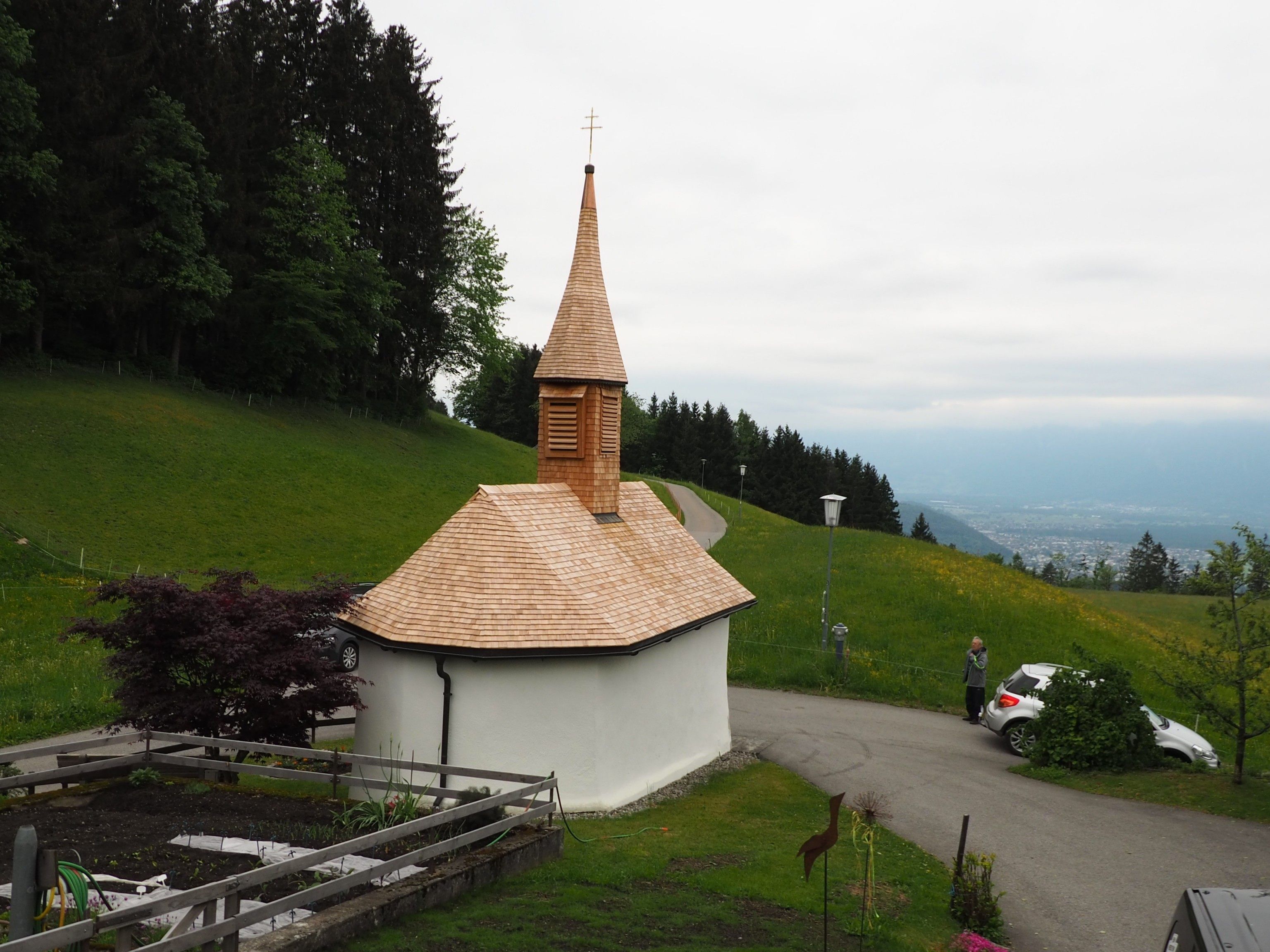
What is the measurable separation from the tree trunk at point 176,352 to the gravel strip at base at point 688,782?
40078mm

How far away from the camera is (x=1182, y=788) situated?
15633 millimetres

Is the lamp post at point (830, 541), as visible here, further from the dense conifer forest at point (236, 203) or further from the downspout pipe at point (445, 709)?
the dense conifer forest at point (236, 203)

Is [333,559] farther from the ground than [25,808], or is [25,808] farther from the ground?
[333,559]

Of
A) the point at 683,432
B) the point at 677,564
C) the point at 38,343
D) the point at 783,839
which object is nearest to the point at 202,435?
the point at 38,343

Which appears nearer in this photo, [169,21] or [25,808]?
[25,808]

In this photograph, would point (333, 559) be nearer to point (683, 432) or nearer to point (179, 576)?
point (179, 576)

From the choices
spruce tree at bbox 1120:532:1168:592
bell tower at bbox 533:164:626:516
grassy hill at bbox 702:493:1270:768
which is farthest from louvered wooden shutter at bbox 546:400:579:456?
spruce tree at bbox 1120:532:1168:592

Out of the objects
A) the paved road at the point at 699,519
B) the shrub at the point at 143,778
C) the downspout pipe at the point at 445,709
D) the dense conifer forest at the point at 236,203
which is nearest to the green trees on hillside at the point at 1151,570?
the paved road at the point at 699,519

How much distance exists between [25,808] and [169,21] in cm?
4745

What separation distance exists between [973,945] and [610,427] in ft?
37.4

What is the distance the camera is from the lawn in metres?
8.39

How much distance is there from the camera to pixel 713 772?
55.3 ft

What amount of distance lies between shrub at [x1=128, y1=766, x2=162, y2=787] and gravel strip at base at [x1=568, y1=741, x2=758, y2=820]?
5.91 metres

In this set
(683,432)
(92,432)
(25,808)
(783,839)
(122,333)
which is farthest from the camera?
(683,432)
